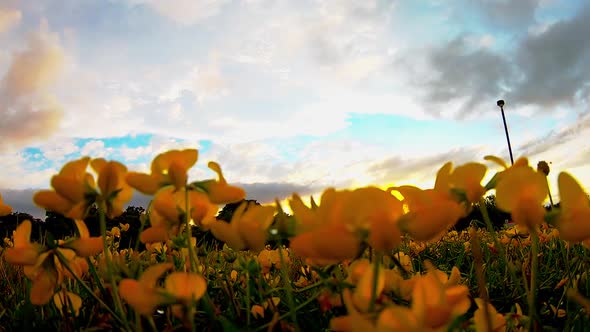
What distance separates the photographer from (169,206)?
3.32ft

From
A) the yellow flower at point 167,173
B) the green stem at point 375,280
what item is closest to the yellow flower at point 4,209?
the yellow flower at point 167,173

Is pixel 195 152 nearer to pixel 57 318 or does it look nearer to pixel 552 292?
pixel 57 318

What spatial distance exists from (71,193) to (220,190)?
0.95 ft

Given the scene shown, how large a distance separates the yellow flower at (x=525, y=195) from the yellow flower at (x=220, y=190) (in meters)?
0.49

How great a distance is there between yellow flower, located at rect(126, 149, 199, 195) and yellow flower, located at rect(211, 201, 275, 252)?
0.40 feet

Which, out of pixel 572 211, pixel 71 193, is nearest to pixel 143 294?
pixel 71 193

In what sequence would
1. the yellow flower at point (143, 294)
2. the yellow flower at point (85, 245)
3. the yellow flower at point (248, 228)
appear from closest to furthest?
the yellow flower at point (143, 294), the yellow flower at point (248, 228), the yellow flower at point (85, 245)

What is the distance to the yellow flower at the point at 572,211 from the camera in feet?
2.68

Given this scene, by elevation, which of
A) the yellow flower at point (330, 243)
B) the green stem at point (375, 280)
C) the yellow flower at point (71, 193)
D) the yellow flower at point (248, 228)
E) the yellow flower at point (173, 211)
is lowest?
the green stem at point (375, 280)

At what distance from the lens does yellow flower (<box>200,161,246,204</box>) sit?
3.19ft

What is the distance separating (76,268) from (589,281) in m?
1.68

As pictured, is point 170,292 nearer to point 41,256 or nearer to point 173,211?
point 173,211

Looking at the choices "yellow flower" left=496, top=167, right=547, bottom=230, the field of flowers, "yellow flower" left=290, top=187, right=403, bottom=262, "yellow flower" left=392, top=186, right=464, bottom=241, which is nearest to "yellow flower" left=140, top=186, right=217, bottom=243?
the field of flowers

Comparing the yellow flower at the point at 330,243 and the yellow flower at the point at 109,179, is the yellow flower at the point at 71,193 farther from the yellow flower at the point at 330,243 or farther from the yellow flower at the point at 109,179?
the yellow flower at the point at 330,243
